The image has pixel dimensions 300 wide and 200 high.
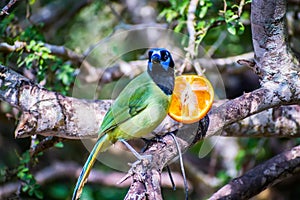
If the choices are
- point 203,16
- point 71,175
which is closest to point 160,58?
point 203,16

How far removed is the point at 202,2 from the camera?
277 centimetres

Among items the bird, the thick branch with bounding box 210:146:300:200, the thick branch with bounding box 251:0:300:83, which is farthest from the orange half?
the thick branch with bounding box 210:146:300:200

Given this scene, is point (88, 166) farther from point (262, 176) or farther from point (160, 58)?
point (262, 176)

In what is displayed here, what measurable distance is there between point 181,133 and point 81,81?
1321 mm

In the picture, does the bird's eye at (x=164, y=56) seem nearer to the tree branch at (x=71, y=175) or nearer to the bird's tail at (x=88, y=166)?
the bird's tail at (x=88, y=166)

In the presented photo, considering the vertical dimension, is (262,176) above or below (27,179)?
below

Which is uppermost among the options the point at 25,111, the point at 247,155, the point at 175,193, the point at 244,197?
the point at 25,111

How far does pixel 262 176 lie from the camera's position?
Answer: 2713 millimetres

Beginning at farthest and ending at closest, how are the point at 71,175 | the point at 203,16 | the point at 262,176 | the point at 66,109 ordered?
the point at 71,175
the point at 203,16
the point at 262,176
the point at 66,109

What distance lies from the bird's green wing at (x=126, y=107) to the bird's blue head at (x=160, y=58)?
0.35 feet

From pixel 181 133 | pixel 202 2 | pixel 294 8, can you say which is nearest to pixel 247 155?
pixel 294 8

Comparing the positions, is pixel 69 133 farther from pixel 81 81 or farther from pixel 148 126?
pixel 81 81

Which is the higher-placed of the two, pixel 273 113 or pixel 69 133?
pixel 69 133

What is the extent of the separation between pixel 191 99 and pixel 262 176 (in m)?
0.61
